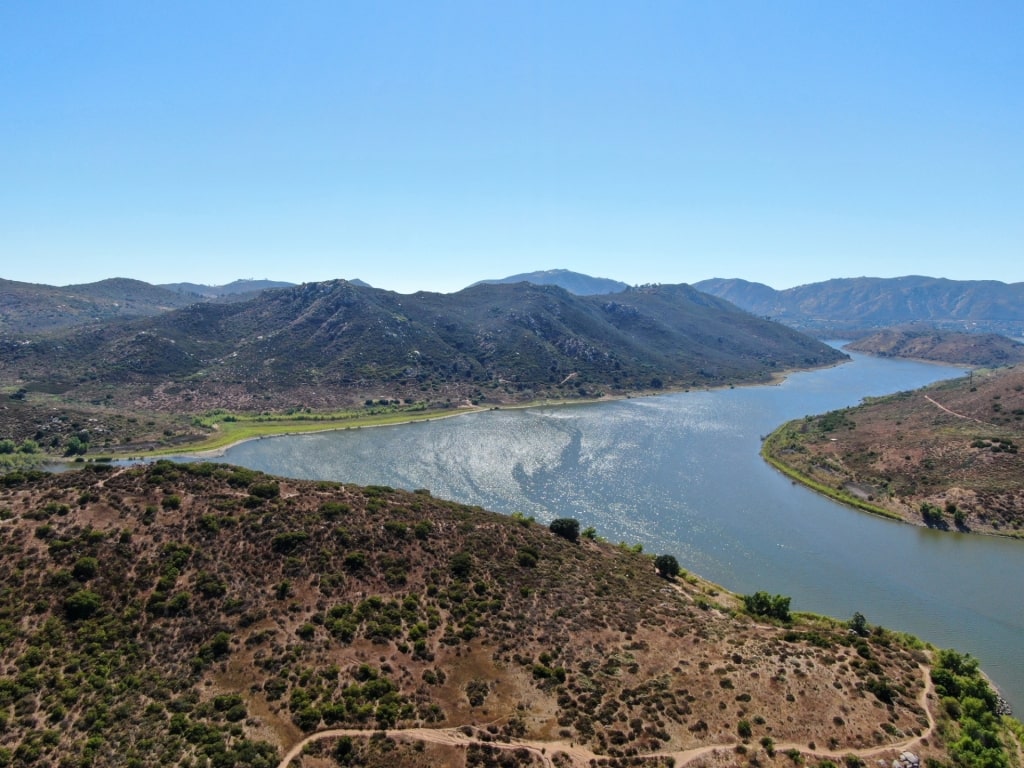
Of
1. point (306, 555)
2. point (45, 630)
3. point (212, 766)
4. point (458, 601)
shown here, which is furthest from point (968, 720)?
point (45, 630)

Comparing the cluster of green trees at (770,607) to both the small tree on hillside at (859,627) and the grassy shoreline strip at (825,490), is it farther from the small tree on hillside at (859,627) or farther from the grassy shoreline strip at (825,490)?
the grassy shoreline strip at (825,490)

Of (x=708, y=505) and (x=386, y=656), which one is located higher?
(x=386, y=656)

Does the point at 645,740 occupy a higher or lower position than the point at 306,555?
lower

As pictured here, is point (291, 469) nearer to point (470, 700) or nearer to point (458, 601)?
point (458, 601)

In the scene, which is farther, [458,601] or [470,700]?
[458,601]

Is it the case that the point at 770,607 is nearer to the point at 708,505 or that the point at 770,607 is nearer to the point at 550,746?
the point at 550,746

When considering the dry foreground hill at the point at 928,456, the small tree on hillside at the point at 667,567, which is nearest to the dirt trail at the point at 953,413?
the dry foreground hill at the point at 928,456

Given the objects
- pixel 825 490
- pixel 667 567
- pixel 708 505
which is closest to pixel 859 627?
pixel 667 567
